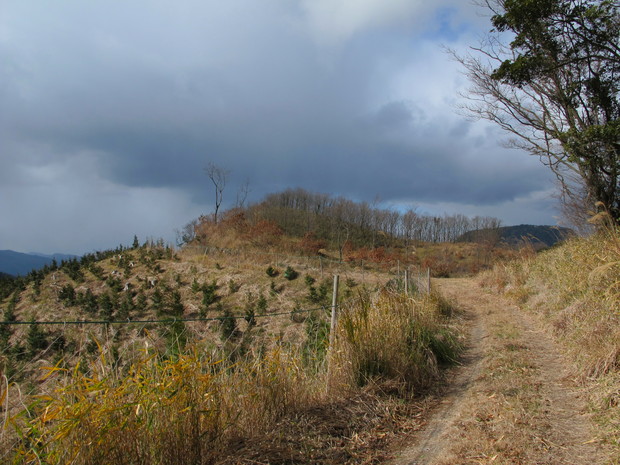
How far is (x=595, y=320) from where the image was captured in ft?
16.3

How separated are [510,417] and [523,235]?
35.4 ft

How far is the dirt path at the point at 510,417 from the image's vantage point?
2.90 metres

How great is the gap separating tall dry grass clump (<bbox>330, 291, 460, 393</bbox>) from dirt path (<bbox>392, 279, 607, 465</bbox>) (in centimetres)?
41

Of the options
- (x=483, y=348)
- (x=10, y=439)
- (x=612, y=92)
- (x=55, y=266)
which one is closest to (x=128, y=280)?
(x=55, y=266)

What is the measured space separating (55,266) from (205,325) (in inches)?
499

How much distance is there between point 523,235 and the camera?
12.8 meters

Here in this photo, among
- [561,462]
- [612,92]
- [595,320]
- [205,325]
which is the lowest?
[205,325]

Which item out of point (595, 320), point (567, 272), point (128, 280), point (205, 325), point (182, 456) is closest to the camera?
point (182, 456)

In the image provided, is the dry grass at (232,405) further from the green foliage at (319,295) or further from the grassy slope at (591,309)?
the green foliage at (319,295)

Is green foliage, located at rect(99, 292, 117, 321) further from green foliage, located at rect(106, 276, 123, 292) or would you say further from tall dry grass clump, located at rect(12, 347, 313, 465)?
tall dry grass clump, located at rect(12, 347, 313, 465)

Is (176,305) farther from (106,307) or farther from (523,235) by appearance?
(523,235)

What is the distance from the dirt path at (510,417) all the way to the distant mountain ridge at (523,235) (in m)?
5.25

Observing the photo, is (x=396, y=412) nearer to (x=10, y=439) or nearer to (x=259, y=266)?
(x=10, y=439)

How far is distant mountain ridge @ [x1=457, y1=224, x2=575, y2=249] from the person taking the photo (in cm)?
1040
